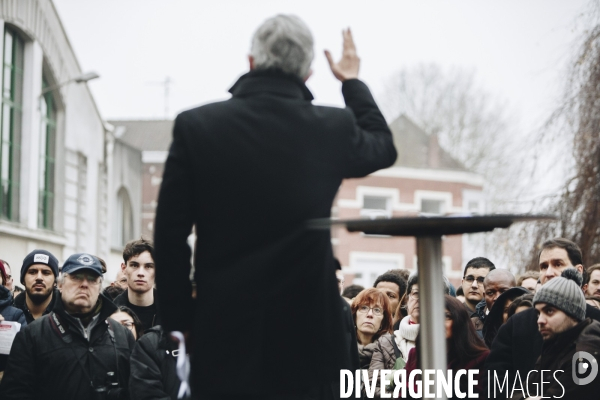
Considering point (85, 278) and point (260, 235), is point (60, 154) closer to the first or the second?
point (85, 278)

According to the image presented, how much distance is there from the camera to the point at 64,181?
2458cm

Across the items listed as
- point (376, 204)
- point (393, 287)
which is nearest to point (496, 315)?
point (393, 287)

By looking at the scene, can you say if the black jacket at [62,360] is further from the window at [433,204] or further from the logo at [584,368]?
the window at [433,204]

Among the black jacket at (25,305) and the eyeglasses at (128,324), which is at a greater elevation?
the black jacket at (25,305)

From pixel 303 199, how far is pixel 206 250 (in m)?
0.34

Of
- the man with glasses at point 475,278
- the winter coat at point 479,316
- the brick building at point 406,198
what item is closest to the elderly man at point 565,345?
the winter coat at point 479,316

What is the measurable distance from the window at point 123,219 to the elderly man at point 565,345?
25.9 metres

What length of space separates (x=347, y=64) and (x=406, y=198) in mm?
41801

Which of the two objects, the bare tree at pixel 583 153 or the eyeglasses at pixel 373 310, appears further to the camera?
the bare tree at pixel 583 153

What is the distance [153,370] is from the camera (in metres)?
5.95

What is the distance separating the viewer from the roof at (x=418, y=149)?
4547cm

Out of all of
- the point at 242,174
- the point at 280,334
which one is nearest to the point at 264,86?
the point at 242,174

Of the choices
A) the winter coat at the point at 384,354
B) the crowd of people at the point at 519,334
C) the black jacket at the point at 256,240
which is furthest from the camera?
the winter coat at the point at 384,354

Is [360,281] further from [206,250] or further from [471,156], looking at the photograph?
[206,250]
